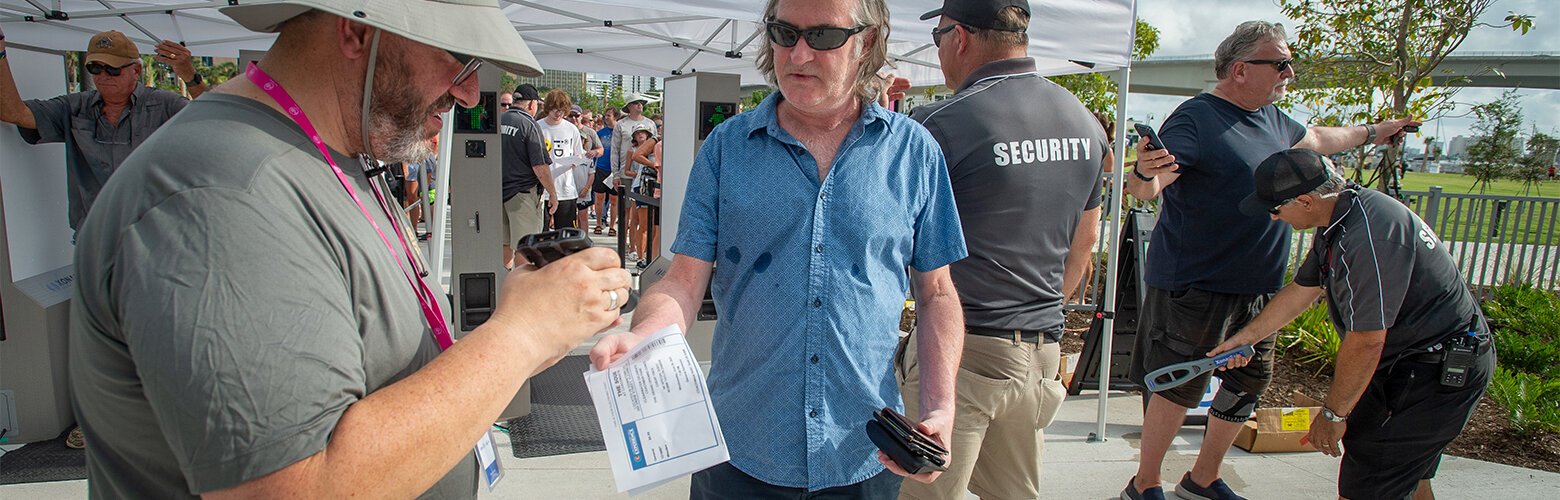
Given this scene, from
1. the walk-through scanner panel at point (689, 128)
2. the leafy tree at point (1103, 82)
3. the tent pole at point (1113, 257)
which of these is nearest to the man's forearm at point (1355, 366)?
the tent pole at point (1113, 257)

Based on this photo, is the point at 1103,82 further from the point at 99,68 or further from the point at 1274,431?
the point at 99,68

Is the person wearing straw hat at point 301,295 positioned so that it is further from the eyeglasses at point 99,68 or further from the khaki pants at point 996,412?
the eyeglasses at point 99,68

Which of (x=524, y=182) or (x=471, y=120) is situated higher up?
(x=471, y=120)

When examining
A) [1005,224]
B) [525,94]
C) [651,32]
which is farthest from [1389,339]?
[525,94]

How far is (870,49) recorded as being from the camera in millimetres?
2000

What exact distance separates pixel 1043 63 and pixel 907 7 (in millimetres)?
2713

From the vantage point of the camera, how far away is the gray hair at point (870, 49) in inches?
75.9

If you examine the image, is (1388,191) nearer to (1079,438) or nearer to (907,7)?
(1079,438)

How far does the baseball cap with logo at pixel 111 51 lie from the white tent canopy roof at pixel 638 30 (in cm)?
37

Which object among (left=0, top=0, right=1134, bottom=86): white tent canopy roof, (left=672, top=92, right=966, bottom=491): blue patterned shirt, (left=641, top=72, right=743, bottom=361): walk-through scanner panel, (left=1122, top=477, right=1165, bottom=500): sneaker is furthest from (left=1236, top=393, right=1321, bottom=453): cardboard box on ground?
(left=672, top=92, right=966, bottom=491): blue patterned shirt

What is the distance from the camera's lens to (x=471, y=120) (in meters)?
4.65

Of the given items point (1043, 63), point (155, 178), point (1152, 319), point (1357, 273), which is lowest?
point (1152, 319)

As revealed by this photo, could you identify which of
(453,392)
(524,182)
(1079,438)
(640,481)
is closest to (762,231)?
(640,481)

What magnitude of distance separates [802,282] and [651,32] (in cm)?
615
